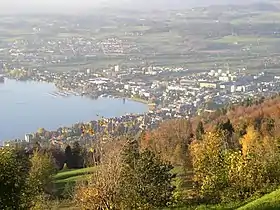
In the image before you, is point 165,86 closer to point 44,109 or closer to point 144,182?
point 44,109

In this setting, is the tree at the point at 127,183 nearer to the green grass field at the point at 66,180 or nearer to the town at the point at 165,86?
the green grass field at the point at 66,180

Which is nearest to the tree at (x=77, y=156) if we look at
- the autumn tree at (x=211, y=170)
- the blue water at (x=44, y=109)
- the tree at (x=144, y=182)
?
the autumn tree at (x=211, y=170)

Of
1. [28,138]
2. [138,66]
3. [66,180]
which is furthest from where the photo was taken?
[138,66]

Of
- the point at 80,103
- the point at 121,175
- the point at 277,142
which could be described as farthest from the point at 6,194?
the point at 80,103

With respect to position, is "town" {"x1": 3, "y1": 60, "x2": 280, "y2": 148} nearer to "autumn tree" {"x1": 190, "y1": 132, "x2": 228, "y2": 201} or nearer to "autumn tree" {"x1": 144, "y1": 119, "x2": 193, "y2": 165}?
"autumn tree" {"x1": 144, "y1": 119, "x2": 193, "y2": 165}

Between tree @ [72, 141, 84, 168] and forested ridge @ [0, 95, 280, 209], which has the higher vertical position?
forested ridge @ [0, 95, 280, 209]

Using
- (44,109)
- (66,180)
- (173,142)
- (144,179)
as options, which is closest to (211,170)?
(144,179)

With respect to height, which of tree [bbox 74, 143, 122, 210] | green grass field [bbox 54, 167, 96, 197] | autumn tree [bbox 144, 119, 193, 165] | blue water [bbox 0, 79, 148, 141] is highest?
tree [bbox 74, 143, 122, 210]

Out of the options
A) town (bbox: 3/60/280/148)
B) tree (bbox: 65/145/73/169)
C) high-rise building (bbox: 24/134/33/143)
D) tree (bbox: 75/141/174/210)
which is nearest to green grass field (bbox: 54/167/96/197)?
tree (bbox: 65/145/73/169)

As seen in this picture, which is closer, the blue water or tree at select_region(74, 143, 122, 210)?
tree at select_region(74, 143, 122, 210)
